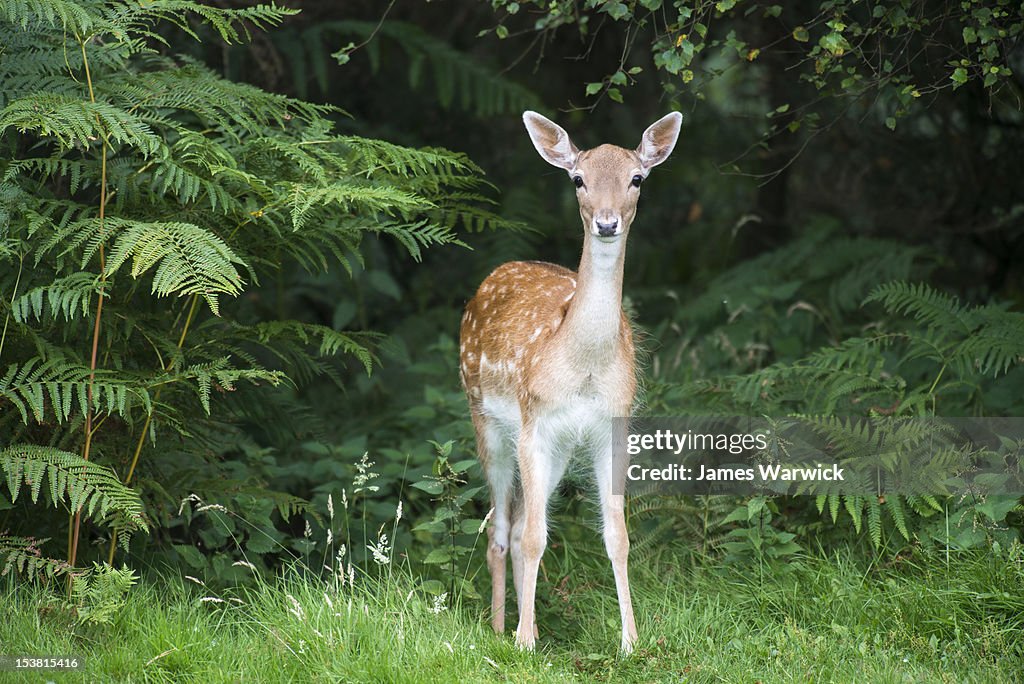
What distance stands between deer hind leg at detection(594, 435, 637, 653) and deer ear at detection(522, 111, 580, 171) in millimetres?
1093

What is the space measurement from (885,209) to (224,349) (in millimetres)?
5163

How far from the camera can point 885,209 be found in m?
8.02

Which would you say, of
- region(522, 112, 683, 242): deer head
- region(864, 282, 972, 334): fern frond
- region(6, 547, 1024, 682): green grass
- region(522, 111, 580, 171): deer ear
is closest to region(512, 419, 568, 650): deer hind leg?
region(6, 547, 1024, 682): green grass

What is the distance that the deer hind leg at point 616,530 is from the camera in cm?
423

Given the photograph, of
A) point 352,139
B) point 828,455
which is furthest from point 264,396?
point 828,455

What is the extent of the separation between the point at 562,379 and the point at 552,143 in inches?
36.0

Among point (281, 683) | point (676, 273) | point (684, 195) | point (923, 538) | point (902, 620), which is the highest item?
point (684, 195)

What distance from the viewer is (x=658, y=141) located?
4.39 meters

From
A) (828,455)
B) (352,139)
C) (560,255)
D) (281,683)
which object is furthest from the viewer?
(560,255)

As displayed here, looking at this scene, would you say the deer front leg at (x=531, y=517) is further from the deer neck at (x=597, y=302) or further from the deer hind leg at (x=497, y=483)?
the deer neck at (x=597, y=302)

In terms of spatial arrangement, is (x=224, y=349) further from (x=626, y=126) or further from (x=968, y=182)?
(x=626, y=126)

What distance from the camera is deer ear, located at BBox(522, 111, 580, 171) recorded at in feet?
14.4

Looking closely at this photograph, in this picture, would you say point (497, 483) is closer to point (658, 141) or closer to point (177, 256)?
point (658, 141)

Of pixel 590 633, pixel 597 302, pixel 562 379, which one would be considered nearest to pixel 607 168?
pixel 597 302
